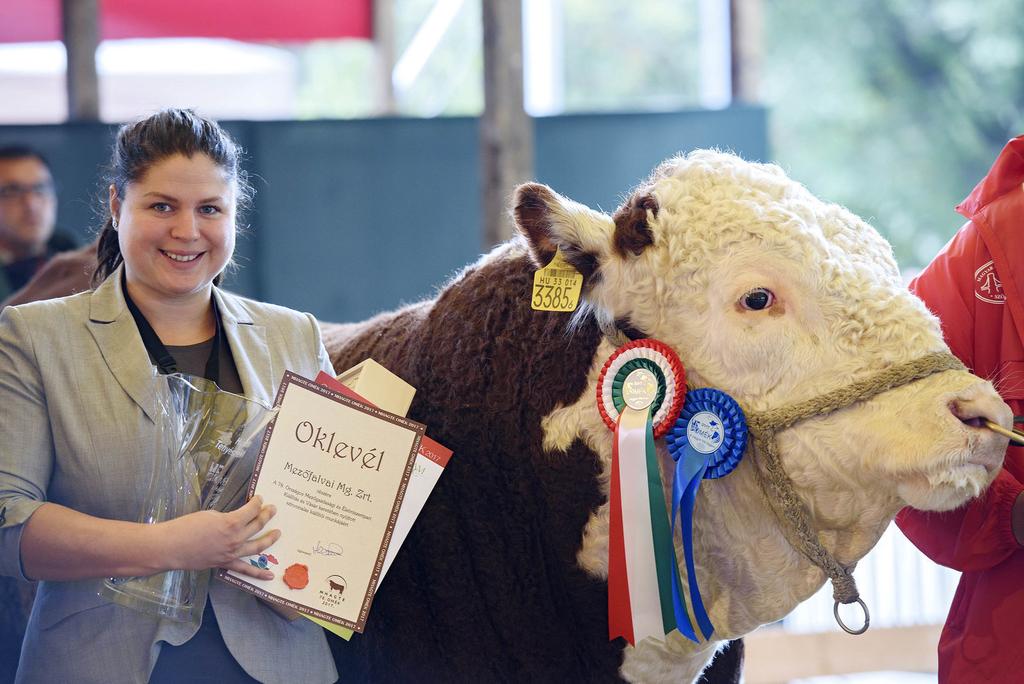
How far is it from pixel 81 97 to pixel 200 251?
13.6ft

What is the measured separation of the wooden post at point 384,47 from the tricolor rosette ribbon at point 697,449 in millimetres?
5472

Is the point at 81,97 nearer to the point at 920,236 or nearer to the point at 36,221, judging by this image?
the point at 36,221

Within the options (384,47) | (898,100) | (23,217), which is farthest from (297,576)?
(898,100)

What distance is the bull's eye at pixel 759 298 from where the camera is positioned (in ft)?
5.90

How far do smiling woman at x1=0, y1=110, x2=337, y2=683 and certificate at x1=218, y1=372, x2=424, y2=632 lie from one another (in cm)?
5

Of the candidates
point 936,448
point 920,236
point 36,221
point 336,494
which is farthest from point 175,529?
point 920,236

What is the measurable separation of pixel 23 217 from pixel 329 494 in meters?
3.66

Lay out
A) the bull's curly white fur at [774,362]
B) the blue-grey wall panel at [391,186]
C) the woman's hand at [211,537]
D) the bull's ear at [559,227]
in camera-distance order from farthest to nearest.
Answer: the blue-grey wall panel at [391,186], the bull's ear at [559,227], the bull's curly white fur at [774,362], the woman's hand at [211,537]

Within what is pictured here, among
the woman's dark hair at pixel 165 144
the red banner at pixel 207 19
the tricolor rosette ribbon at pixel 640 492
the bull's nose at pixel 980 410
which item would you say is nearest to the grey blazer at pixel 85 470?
the woman's dark hair at pixel 165 144

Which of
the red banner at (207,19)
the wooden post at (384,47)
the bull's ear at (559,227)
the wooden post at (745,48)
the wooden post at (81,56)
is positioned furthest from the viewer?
the wooden post at (384,47)

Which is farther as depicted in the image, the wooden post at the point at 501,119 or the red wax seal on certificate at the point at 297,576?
the wooden post at the point at 501,119

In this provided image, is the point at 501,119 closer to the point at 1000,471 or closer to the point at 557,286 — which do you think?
the point at 557,286

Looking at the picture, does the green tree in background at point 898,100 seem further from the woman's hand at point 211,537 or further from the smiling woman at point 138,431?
the woman's hand at point 211,537
